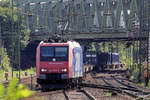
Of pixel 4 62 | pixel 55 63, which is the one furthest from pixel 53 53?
pixel 4 62

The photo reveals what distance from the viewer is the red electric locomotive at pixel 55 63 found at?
16531 mm

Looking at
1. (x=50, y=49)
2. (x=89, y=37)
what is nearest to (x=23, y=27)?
(x=89, y=37)

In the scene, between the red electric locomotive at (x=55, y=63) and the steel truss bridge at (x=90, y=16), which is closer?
the red electric locomotive at (x=55, y=63)

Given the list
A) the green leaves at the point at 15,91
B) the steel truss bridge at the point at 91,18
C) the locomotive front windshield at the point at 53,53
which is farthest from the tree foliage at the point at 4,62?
the green leaves at the point at 15,91

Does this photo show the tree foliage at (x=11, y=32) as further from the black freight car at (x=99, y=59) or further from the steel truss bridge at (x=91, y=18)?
the black freight car at (x=99, y=59)

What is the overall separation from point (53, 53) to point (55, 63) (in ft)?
1.94

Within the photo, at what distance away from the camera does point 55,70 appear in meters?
16.6

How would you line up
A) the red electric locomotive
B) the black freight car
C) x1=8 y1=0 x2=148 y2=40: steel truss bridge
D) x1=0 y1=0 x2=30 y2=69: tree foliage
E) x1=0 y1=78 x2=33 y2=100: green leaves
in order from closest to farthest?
1. x1=0 y1=78 x2=33 y2=100: green leaves
2. the red electric locomotive
3. the black freight car
4. x1=8 y1=0 x2=148 y2=40: steel truss bridge
5. x1=0 y1=0 x2=30 y2=69: tree foliage

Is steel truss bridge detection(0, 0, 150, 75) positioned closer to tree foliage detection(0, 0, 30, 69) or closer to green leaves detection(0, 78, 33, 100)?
tree foliage detection(0, 0, 30, 69)

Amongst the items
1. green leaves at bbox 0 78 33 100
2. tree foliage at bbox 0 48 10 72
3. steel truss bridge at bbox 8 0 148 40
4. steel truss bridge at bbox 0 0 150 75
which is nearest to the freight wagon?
green leaves at bbox 0 78 33 100

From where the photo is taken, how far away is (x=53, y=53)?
17.0 metres

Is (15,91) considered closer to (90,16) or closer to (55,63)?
(55,63)

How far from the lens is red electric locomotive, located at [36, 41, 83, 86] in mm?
16531

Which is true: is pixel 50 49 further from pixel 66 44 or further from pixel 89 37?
pixel 89 37
